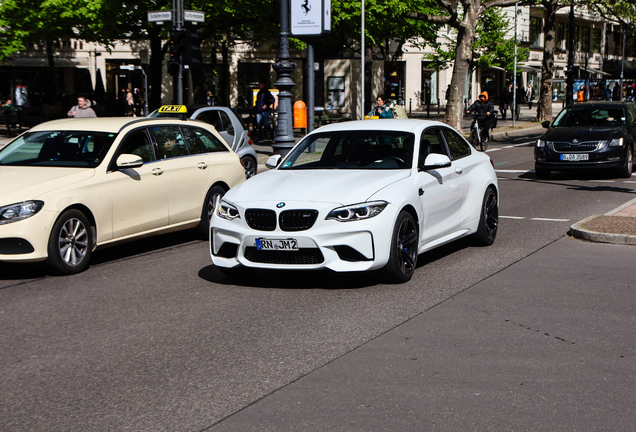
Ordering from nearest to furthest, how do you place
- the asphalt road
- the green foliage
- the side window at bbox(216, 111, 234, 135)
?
the asphalt road, the side window at bbox(216, 111, 234, 135), the green foliage

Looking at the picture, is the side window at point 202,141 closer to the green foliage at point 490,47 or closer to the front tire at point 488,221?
the front tire at point 488,221

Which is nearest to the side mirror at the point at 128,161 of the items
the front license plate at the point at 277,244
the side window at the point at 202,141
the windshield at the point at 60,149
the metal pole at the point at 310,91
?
the windshield at the point at 60,149

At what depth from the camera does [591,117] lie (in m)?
18.0

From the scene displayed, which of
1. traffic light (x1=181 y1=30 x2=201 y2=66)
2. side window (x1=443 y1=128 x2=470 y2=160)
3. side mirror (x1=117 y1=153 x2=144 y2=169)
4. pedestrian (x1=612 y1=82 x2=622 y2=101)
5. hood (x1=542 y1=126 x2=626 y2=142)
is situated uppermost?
traffic light (x1=181 y1=30 x2=201 y2=66)

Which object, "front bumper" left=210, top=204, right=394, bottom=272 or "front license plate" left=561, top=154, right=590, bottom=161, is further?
"front license plate" left=561, top=154, right=590, bottom=161

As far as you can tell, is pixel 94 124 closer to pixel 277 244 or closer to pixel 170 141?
pixel 170 141

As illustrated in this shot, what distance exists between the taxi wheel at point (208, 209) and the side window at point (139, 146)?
1014mm

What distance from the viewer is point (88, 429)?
164 inches

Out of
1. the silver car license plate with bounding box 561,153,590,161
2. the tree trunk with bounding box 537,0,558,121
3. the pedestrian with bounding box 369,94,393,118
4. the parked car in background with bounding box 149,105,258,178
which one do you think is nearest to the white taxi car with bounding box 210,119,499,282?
the parked car in background with bounding box 149,105,258,178

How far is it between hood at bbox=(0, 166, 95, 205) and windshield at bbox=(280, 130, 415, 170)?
2.13 meters

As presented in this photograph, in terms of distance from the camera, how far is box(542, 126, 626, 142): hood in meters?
16.8

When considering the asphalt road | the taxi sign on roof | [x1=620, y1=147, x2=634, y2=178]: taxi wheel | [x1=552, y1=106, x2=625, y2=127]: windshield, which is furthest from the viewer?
[x1=552, y1=106, x2=625, y2=127]: windshield

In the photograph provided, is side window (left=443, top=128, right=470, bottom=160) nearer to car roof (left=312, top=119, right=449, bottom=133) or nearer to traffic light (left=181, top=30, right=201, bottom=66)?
car roof (left=312, top=119, right=449, bottom=133)

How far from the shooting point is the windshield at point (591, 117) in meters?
17.8
